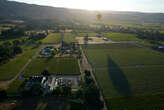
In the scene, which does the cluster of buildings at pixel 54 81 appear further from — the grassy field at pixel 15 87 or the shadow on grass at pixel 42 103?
the shadow on grass at pixel 42 103

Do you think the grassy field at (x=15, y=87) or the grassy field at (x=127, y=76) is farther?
the grassy field at (x=15, y=87)

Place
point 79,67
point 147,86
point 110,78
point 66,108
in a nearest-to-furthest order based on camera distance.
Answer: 1. point 66,108
2. point 147,86
3. point 110,78
4. point 79,67

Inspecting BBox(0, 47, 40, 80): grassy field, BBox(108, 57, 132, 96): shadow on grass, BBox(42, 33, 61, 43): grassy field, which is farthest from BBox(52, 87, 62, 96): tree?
BBox(42, 33, 61, 43): grassy field

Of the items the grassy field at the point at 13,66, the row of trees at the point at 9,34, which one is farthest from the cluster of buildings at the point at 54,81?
the row of trees at the point at 9,34

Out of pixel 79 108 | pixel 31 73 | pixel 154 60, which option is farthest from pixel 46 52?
pixel 154 60

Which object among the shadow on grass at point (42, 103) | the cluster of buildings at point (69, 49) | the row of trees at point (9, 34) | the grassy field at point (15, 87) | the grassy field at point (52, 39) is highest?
the row of trees at point (9, 34)

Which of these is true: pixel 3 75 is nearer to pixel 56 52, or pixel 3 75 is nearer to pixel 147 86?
pixel 56 52

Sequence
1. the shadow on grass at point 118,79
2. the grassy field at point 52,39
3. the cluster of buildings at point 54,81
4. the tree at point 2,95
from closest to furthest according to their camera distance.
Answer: the tree at point 2,95 < the shadow on grass at point 118,79 < the cluster of buildings at point 54,81 < the grassy field at point 52,39

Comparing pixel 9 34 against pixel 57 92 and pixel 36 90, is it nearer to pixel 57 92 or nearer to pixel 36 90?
pixel 36 90

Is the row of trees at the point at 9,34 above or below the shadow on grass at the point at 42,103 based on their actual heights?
above
